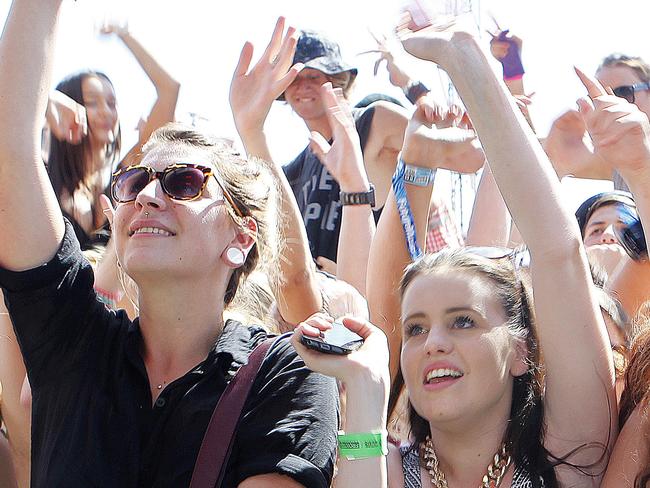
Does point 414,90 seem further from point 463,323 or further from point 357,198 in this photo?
point 463,323

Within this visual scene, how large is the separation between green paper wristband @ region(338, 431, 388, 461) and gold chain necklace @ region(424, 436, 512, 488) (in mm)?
414

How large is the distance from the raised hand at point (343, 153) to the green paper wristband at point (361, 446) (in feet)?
4.84

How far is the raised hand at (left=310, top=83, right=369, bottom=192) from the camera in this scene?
3.62 meters

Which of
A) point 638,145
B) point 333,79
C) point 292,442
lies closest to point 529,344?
point 638,145

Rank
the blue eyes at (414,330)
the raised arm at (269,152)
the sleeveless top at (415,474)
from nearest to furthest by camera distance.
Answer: the sleeveless top at (415,474), the blue eyes at (414,330), the raised arm at (269,152)

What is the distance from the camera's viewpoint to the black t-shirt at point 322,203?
423 cm

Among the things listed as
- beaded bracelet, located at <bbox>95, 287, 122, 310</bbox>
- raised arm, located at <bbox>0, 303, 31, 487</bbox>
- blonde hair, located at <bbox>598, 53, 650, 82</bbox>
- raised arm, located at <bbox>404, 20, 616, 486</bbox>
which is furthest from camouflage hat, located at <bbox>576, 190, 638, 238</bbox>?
raised arm, located at <bbox>0, 303, 31, 487</bbox>

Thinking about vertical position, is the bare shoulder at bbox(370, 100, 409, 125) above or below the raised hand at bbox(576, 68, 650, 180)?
below

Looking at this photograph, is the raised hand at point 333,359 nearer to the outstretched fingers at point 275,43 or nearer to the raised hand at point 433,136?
the raised hand at point 433,136

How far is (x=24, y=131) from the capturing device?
2326mm

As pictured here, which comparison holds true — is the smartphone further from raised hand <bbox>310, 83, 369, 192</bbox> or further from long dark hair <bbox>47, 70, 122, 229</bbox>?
long dark hair <bbox>47, 70, 122, 229</bbox>

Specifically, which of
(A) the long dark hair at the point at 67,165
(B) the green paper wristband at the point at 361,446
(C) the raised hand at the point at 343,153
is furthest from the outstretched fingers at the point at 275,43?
(B) the green paper wristband at the point at 361,446

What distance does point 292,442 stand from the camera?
2.30m

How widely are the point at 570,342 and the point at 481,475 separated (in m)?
0.40
